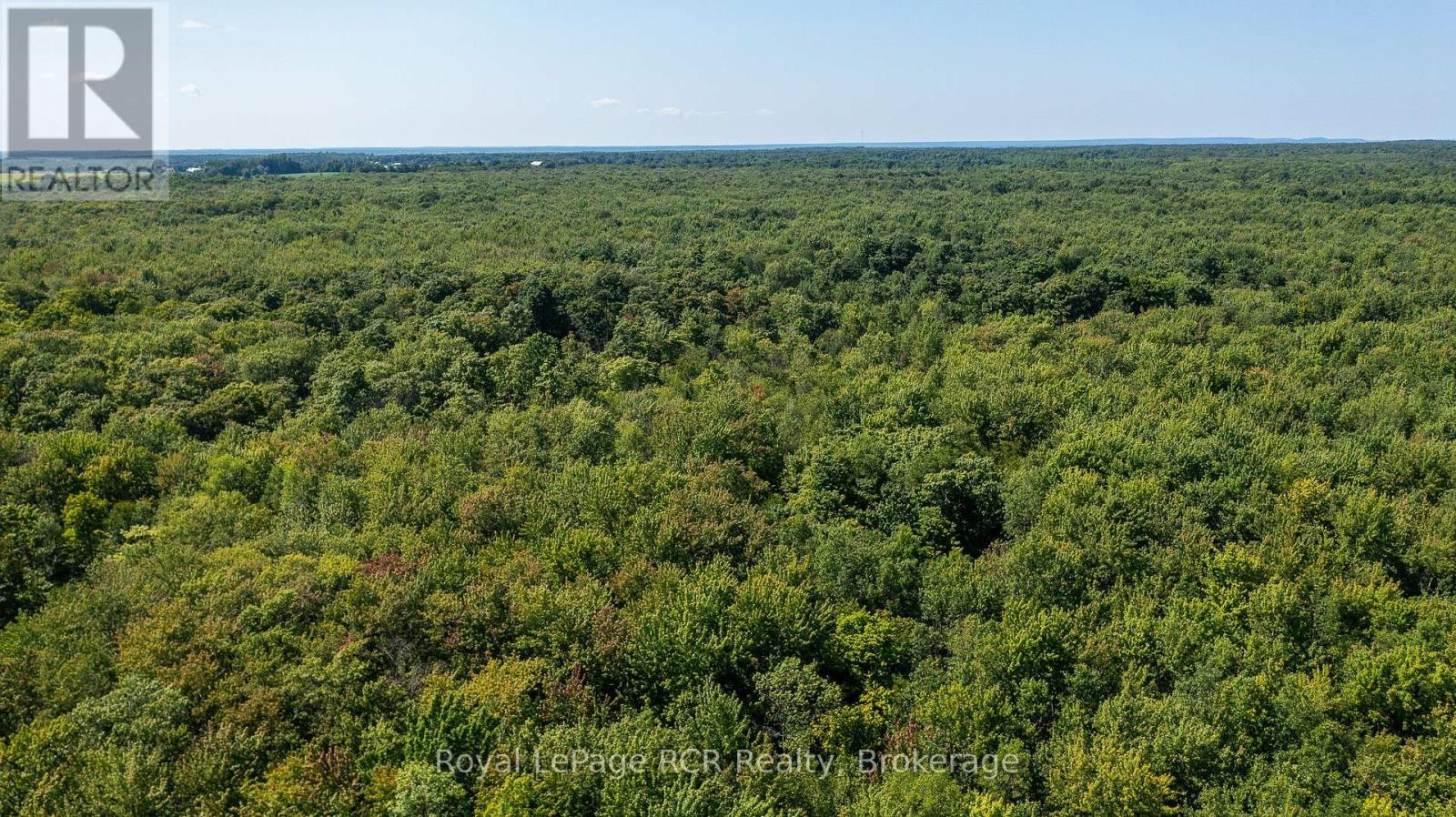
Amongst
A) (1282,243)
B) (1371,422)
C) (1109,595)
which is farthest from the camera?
(1282,243)

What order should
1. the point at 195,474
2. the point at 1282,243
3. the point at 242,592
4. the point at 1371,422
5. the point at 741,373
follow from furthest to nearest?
1. the point at 1282,243
2. the point at 741,373
3. the point at 1371,422
4. the point at 195,474
5. the point at 242,592

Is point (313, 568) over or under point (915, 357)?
under

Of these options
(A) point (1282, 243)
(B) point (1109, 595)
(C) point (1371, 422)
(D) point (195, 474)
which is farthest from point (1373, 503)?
(A) point (1282, 243)

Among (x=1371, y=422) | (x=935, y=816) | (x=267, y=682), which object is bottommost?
(x=935, y=816)

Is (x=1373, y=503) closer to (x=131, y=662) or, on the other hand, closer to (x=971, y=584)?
(x=971, y=584)

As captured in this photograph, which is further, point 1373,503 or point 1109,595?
point 1373,503

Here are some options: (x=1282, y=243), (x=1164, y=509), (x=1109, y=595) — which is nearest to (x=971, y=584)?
(x=1109, y=595)

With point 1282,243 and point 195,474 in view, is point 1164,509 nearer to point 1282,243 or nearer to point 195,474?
point 195,474
